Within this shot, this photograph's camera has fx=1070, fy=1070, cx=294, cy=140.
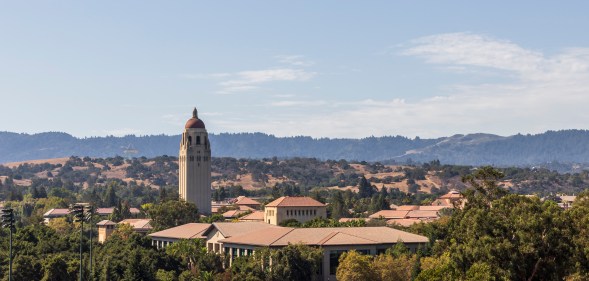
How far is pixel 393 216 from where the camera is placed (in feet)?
618

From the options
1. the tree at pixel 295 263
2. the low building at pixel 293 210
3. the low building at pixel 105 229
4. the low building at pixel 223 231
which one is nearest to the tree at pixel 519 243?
the tree at pixel 295 263

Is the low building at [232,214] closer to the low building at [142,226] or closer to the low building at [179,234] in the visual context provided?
the low building at [142,226]

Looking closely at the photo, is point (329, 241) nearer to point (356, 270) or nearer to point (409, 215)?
point (356, 270)

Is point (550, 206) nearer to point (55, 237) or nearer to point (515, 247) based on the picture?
point (515, 247)

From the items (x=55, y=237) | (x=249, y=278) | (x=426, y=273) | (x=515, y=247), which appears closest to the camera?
(x=515, y=247)

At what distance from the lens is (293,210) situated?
510ft

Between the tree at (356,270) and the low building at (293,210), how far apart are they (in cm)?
5540

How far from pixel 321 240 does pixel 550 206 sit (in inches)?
1721

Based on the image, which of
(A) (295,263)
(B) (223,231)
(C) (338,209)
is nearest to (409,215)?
(C) (338,209)

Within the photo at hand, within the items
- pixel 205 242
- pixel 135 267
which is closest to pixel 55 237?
pixel 205 242

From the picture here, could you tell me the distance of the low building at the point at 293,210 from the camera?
153500 mm

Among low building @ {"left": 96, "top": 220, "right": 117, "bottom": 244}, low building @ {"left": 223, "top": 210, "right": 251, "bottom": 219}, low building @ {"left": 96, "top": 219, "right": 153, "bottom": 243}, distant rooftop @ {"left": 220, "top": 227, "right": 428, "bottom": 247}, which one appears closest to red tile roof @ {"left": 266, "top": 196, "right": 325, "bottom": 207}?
low building @ {"left": 96, "top": 219, "right": 153, "bottom": 243}

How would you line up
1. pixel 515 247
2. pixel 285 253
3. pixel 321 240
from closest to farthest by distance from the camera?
1. pixel 515 247
2. pixel 285 253
3. pixel 321 240

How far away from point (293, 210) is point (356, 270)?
60.4m
